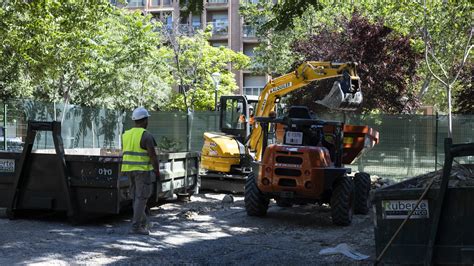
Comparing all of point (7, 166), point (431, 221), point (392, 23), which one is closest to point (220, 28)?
point (392, 23)

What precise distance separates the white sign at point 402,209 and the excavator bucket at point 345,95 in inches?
270

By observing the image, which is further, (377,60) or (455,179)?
(377,60)

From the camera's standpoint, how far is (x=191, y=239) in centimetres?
892

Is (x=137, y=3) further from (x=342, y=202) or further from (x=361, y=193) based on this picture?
(x=342, y=202)

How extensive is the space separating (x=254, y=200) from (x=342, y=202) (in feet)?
5.81

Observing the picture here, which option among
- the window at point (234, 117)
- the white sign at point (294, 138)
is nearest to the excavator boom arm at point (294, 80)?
the window at point (234, 117)

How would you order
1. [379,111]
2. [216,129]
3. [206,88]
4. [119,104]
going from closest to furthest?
1. [216,129]
2. [379,111]
3. [119,104]
4. [206,88]

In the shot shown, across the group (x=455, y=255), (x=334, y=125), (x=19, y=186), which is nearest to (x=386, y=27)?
(x=334, y=125)

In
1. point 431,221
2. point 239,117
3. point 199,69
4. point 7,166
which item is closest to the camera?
point 431,221

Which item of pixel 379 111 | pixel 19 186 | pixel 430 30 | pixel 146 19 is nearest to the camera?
pixel 19 186

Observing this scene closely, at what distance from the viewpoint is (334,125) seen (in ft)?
36.1

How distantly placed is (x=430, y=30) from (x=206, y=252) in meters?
14.8

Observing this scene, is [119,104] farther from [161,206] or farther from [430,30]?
[161,206]

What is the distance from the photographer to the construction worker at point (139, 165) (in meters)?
8.78
